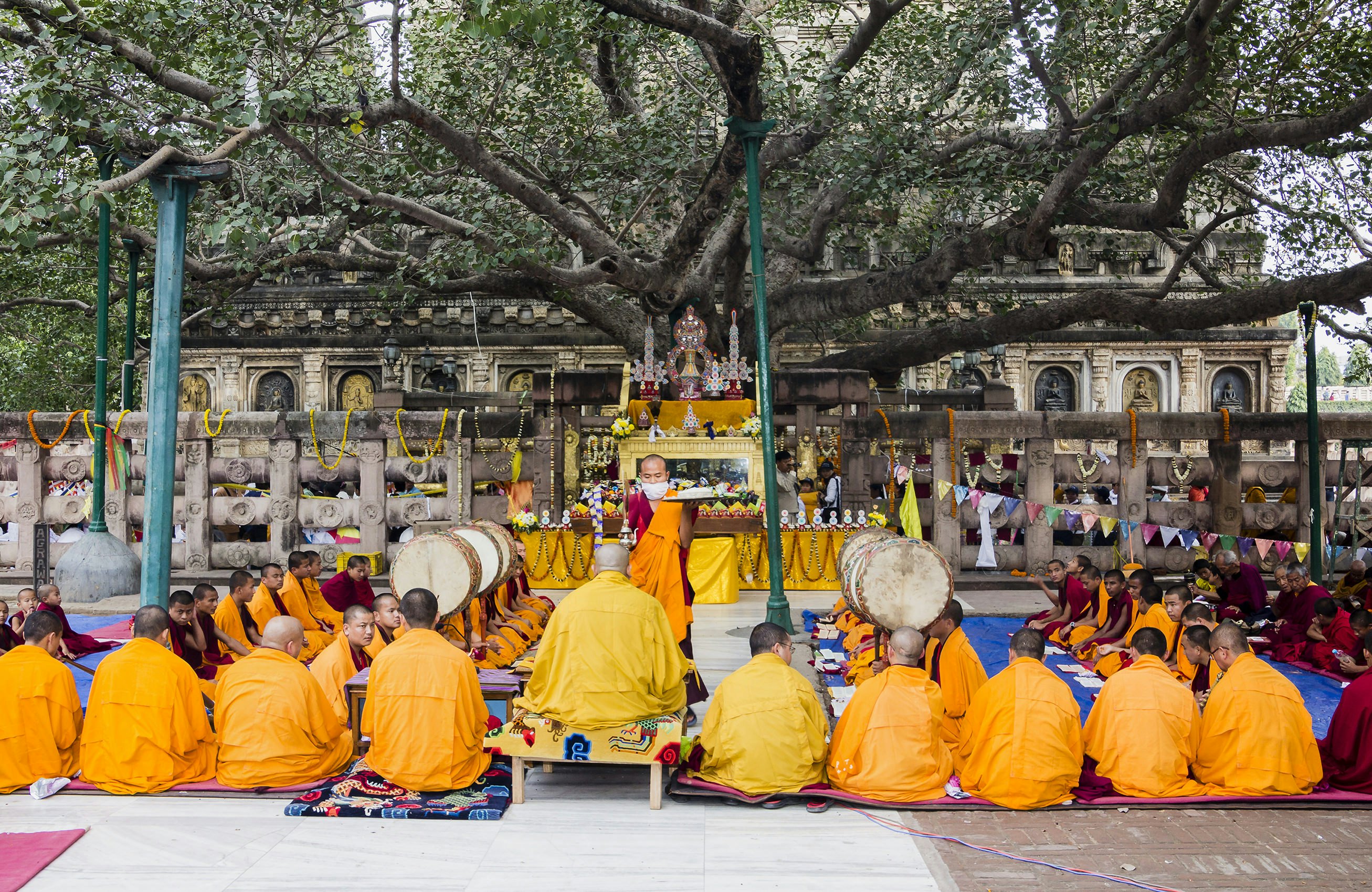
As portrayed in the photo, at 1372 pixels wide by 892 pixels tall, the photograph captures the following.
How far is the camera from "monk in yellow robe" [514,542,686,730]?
6.25 meters

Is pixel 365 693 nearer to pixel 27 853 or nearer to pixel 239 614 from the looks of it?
pixel 27 853

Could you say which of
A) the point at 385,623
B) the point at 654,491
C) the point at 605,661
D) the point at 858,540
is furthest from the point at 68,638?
the point at 858,540

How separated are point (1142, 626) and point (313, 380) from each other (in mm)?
20814

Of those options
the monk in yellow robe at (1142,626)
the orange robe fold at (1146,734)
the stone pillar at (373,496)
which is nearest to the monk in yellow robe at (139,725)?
A: the orange robe fold at (1146,734)

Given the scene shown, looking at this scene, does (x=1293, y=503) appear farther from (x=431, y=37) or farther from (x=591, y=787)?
(x=431, y=37)

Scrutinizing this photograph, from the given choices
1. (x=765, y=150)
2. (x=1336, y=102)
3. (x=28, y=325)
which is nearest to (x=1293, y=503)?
(x=1336, y=102)

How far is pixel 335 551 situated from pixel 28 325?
11.3 meters

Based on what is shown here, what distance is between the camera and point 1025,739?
19.9ft

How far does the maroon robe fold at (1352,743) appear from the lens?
6266mm

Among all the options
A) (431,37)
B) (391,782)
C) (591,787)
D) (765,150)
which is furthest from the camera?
(431,37)

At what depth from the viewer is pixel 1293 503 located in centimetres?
1416

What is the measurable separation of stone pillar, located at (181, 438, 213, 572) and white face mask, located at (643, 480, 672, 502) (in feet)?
26.0

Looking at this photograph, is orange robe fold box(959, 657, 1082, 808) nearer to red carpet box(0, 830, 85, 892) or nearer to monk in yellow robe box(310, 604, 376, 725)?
monk in yellow robe box(310, 604, 376, 725)

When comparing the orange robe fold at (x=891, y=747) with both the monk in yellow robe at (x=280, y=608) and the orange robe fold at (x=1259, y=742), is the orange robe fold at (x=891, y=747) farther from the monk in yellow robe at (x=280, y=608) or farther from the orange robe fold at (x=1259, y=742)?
the monk in yellow robe at (x=280, y=608)
